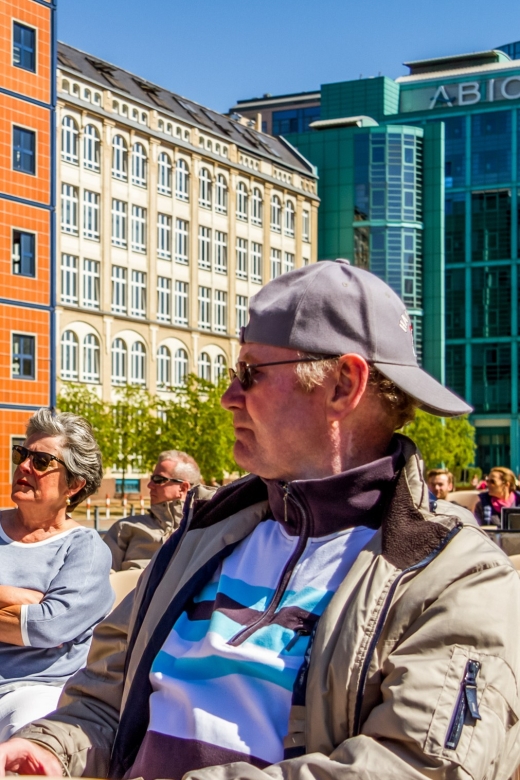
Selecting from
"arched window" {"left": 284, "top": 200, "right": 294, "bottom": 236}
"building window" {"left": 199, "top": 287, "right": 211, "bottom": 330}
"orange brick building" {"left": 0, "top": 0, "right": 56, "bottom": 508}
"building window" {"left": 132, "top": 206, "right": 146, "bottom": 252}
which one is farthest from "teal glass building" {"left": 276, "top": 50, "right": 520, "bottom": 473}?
"orange brick building" {"left": 0, "top": 0, "right": 56, "bottom": 508}

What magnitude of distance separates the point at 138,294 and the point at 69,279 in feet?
18.7

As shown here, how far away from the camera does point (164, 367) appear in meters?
66.7

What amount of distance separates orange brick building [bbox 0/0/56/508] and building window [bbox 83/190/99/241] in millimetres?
19818

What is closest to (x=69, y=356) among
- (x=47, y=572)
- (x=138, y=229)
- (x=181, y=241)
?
(x=138, y=229)

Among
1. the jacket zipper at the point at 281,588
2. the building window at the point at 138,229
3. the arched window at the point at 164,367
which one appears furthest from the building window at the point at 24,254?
the jacket zipper at the point at 281,588

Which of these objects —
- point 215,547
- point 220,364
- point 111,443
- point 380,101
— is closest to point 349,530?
point 215,547

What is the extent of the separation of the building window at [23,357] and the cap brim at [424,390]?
121 ft

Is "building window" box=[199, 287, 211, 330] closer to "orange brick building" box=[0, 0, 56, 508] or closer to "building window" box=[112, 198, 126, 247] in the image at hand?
"building window" box=[112, 198, 126, 247]

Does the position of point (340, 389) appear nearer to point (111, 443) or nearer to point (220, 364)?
point (111, 443)

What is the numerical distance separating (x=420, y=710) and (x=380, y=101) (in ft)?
297

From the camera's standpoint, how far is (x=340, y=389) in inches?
107

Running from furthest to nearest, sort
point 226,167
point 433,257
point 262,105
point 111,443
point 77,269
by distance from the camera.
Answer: point 262,105
point 433,257
point 226,167
point 77,269
point 111,443

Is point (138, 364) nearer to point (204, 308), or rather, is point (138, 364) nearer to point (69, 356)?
point (69, 356)

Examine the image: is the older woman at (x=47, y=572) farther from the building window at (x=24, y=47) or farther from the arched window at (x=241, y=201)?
the arched window at (x=241, y=201)
